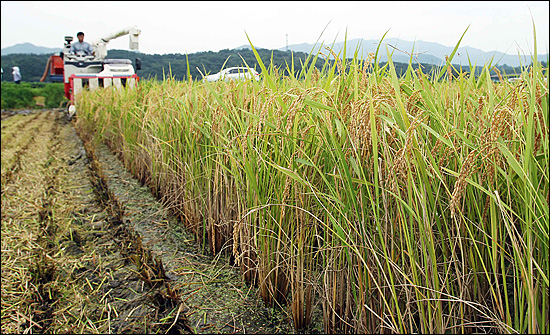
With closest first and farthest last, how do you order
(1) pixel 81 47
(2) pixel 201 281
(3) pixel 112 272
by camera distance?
1. (2) pixel 201 281
2. (3) pixel 112 272
3. (1) pixel 81 47

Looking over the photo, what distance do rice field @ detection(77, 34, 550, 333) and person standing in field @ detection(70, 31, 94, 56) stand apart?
10735 millimetres

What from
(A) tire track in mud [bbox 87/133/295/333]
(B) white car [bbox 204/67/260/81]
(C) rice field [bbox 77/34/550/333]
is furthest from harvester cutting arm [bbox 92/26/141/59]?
(C) rice field [bbox 77/34/550/333]

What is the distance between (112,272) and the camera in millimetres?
2018

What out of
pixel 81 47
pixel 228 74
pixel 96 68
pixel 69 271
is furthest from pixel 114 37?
pixel 69 271

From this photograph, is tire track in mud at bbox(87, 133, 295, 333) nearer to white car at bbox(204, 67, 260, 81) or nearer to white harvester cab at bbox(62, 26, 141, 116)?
white car at bbox(204, 67, 260, 81)

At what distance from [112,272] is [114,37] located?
1121cm

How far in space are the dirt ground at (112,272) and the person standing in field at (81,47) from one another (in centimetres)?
878

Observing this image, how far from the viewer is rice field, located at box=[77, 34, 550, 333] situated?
90 cm

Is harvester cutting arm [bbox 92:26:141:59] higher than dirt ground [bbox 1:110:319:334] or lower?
higher

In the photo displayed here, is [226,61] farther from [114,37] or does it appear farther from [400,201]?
[114,37]

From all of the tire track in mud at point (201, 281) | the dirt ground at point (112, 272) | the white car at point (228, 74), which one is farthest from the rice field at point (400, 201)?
the white car at point (228, 74)

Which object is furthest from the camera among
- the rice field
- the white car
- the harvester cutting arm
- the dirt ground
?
the harvester cutting arm

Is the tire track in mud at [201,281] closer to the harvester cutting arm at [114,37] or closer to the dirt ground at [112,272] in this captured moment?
the dirt ground at [112,272]

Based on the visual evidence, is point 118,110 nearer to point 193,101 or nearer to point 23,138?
point 193,101
